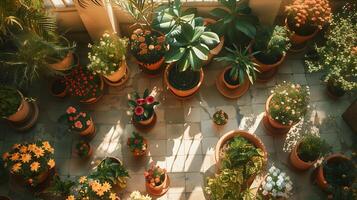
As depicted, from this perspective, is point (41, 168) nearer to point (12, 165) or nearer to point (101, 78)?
point (12, 165)

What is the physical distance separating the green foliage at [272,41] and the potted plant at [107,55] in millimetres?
2102

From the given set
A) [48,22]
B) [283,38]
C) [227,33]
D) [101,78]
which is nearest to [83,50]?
[101,78]

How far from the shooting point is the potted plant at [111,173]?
18.5 feet

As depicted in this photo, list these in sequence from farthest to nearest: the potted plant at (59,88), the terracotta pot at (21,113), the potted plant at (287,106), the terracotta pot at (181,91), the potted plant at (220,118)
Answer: the potted plant at (59,88), the terracotta pot at (181,91), the potted plant at (220,118), the terracotta pot at (21,113), the potted plant at (287,106)

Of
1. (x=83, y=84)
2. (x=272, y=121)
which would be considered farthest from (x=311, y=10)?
(x=83, y=84)

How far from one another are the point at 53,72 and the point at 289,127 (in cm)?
372

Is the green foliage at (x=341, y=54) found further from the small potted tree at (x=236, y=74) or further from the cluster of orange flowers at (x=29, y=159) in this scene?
the cluster of orange flowers at (x=29, y=159)

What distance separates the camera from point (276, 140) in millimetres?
6340

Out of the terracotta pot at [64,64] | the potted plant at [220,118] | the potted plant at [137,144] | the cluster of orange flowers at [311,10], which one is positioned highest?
the terracotta pot at [64,64]

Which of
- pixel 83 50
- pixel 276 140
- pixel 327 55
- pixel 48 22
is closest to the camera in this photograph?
pixel 48 22

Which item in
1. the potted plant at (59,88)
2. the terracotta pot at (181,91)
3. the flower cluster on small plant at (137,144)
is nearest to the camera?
the flower cluster on small plant at (137,144)

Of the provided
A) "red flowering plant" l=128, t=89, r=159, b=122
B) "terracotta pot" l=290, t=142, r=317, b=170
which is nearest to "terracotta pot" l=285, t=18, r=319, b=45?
"terracotta pot" l=290, t=142, r=317, b=170

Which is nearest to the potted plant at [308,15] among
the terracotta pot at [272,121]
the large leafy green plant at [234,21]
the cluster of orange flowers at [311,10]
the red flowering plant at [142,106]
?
the cluster of orange flowers at [311,10]

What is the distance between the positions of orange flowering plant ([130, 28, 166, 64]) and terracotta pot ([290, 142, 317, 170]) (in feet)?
8.15
